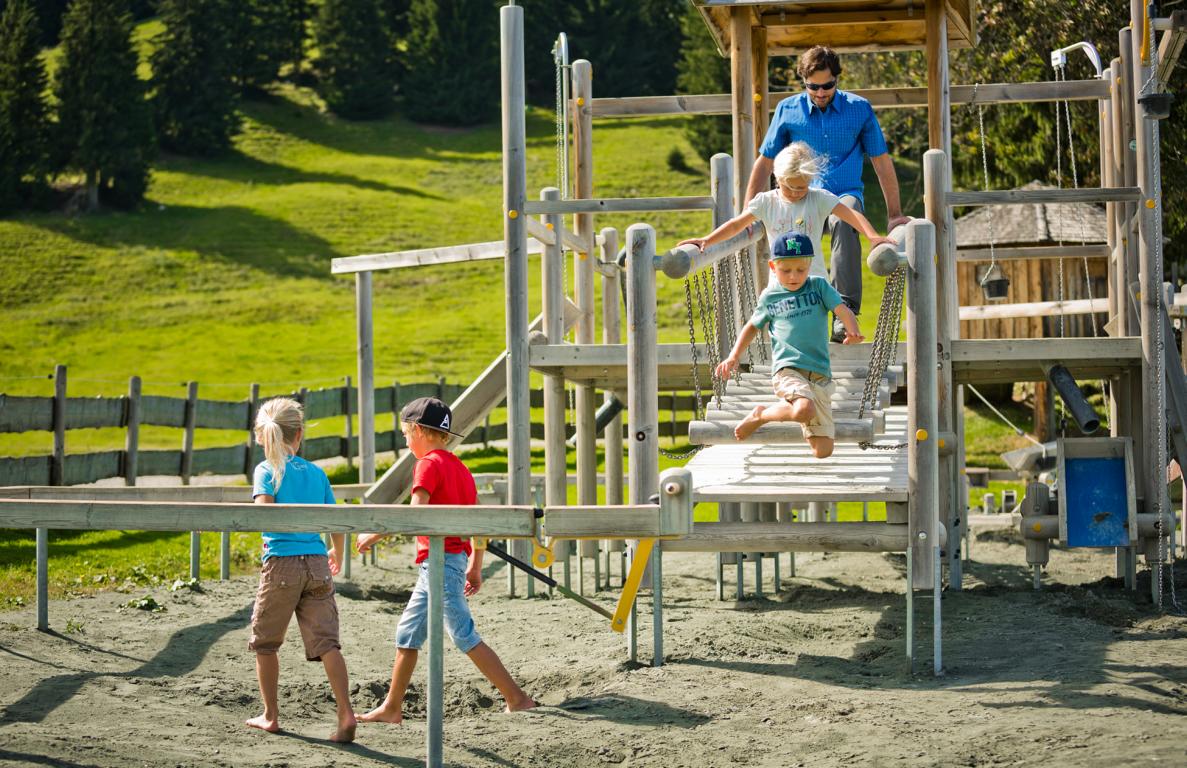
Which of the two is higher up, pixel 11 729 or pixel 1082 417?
pixel 1082 417

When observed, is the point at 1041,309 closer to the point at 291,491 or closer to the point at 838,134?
the point at 838,134

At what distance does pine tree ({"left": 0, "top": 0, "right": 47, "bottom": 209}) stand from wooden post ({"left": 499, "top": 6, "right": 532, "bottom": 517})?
51917 mm

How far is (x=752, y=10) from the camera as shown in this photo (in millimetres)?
10359

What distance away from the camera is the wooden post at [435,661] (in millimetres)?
5301

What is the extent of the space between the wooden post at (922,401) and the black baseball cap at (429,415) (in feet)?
7.71

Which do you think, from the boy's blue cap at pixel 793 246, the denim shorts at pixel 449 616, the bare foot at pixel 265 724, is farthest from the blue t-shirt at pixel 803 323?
the bare foot at pixel 265 724

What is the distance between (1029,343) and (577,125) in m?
4.39

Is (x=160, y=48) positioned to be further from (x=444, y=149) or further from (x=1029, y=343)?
(x=1029, y=343)

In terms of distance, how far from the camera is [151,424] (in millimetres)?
17766

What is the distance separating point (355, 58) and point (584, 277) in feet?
221

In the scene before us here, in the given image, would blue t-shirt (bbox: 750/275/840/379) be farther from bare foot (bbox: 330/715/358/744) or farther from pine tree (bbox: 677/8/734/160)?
pine tree (bbox: 677/8/734/160)

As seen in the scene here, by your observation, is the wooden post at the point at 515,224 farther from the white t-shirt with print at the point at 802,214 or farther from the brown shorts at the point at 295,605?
the brown shorts at the point at 295,605

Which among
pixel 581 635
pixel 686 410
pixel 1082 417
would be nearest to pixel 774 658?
pixel 581 635

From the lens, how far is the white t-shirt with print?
303 inches
